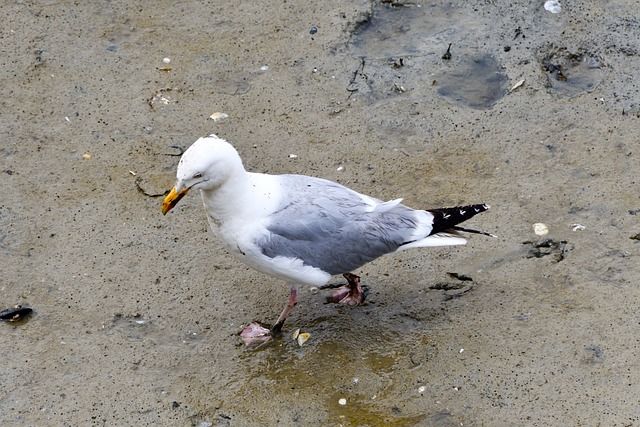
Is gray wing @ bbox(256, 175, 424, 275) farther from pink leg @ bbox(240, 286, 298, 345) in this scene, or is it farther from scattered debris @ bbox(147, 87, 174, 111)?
scattered debris @ bbox(147, 87, 174, 111)

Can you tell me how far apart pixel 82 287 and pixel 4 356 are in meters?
0.59

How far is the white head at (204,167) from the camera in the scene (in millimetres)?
4016

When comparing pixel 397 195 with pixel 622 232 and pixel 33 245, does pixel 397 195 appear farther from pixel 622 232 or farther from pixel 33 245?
pixel 33 245

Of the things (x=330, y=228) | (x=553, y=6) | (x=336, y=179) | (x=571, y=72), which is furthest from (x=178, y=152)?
(x=553, y=6)

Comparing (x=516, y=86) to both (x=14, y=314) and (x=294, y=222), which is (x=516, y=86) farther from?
(x=14, y=314)

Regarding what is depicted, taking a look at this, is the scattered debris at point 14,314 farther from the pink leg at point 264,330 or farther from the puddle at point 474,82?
the puddle at point 474,82

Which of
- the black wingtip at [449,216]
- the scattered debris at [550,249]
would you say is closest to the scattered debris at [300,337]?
the black wingtip at [449,216]

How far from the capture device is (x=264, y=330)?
4.61 m

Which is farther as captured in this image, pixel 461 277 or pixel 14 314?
pixel 461 277

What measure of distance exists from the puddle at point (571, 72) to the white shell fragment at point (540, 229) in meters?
1.29

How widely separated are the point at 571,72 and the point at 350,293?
2537 mm

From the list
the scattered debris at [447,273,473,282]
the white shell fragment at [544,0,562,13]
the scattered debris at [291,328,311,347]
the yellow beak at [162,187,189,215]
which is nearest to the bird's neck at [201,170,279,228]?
the yellow beak at [162,187,189,215]

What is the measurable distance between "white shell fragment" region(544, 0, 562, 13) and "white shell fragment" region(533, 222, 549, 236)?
224 cm

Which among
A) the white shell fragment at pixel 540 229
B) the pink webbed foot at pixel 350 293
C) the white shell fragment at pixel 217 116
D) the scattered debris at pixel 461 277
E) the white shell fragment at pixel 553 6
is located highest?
the white shell fragment at pixel 553 6
